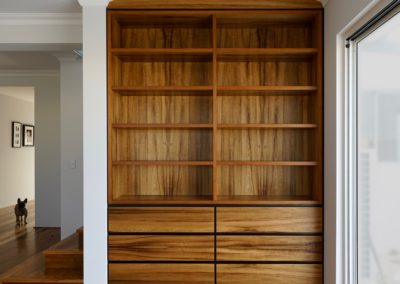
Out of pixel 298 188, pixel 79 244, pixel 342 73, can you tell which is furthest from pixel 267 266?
pixel 79 244

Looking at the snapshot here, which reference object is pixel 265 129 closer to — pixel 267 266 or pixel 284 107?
pixel 284 107

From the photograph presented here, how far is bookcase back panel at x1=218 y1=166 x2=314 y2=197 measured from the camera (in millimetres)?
2730

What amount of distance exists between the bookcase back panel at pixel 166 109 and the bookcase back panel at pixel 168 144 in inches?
3.2

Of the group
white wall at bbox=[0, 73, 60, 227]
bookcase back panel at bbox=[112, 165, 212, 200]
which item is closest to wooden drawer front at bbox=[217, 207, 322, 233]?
bookcase back panel at bbox=[112, 165, 212, 200]

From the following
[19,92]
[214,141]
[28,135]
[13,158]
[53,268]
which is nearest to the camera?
[214,141]

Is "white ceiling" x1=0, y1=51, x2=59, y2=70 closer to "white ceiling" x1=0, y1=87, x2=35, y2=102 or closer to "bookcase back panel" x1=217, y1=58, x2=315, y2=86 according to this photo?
"white ceiling" x1=0, y1=87, x2=35, y2=102

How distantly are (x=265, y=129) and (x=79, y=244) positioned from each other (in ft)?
6.09

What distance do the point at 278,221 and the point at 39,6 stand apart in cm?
228

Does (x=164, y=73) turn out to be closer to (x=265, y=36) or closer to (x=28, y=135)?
(x=265, y=36)

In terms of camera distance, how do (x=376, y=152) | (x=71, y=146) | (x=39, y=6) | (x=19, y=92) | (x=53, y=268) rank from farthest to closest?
1. (x=19, y=92)
2. (x=71, y=146)
3. (x=53, y=268)
4. (x=39, y=6)
5. (x=376, y=152)

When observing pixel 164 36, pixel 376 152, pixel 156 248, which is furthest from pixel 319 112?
pixel 156 248

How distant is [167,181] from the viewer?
2.76m

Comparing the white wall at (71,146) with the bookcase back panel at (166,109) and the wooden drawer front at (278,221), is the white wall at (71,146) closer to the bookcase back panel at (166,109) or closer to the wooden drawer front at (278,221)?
the bookcase back panel at (166,109)

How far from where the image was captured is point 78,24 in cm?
291
